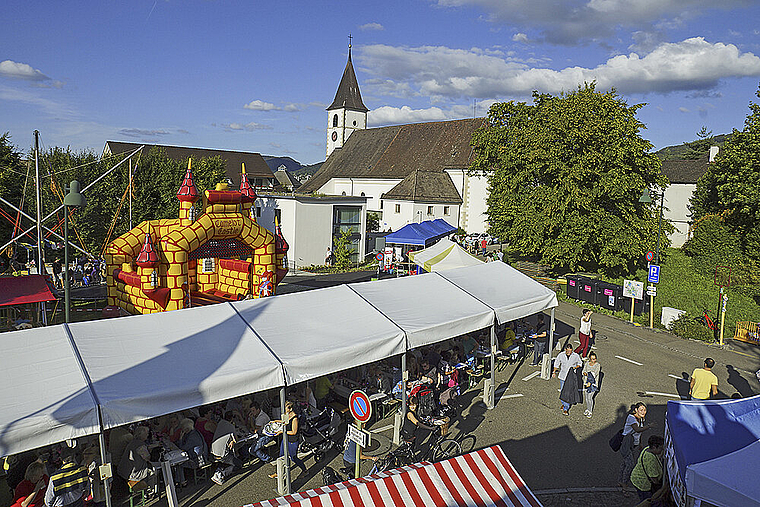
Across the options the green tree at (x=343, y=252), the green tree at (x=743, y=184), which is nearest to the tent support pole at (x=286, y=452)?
the green tree at (x=343, y=252)

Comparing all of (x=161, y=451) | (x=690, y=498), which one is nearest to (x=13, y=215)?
(x=161, y=451)

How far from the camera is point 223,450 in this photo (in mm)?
8312

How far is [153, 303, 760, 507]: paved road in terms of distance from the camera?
8.38 m

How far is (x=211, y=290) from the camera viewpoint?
1662 cm

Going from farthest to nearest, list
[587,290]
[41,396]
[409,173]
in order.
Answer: [409,173], [587,290], [41,396]

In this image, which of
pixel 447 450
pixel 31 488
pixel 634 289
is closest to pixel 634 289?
pixel 634 289

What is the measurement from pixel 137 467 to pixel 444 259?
46.9 ft

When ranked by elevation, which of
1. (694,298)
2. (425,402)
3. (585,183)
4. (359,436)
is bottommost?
(694,298)

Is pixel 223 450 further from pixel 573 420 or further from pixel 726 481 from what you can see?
→ pixel 573 420

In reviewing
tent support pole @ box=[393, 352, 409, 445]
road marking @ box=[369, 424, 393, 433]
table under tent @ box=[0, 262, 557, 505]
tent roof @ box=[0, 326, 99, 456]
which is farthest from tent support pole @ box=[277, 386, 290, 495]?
tent roof @ box=[0, 326, 99, 456]

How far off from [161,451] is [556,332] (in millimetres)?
13555

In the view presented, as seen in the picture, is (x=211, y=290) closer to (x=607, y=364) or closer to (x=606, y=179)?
(x=607, y=364)

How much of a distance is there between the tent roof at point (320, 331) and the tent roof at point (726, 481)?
16.7 ft

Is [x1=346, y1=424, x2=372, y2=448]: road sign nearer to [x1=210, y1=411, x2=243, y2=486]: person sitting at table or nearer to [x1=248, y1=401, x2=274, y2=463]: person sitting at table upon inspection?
[x1=248, y1=401, x2=274, y2=463]: person sitting at table
